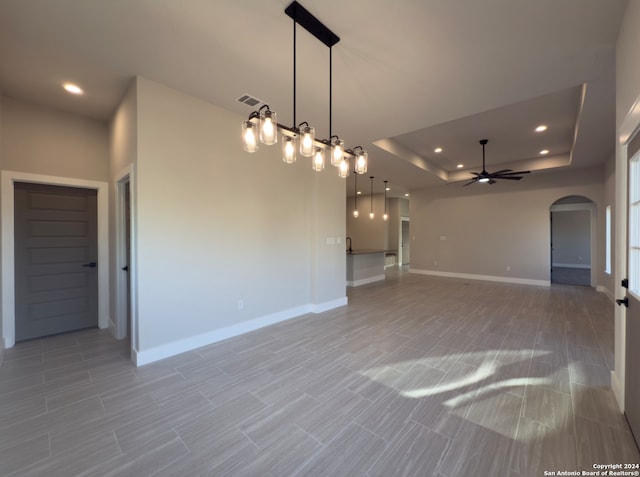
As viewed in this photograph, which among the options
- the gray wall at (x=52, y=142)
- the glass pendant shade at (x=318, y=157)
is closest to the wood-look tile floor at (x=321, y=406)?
the glass pendant shade at (x=318, y=157)

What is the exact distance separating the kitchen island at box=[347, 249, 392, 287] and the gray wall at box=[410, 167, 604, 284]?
2.06 m

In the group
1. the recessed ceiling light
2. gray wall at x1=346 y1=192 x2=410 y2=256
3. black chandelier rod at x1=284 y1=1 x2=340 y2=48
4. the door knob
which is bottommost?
the door knob

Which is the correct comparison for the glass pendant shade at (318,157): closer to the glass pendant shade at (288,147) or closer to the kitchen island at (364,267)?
the glass pendant shade at (288,147)

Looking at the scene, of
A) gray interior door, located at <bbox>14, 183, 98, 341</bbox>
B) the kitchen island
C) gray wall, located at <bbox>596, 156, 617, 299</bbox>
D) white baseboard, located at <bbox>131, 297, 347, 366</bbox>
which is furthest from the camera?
the kitchen island

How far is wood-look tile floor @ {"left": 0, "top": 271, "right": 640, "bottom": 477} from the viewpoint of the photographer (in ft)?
5.18

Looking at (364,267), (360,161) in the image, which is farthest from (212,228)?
(364,267)

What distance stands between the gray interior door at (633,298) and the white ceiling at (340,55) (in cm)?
116

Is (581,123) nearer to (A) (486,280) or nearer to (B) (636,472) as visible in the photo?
(B) (636,472)

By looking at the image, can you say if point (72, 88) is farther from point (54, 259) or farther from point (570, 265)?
point (570, 265)

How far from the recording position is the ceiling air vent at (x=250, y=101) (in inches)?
121

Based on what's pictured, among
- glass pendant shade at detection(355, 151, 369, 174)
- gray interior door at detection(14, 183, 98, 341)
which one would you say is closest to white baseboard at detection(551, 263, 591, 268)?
glass pendant shade at detection(355, 151, 369, 174)

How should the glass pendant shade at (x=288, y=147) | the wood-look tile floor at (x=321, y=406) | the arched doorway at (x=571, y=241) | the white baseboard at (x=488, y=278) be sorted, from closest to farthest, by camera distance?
the wood-look tile floor at (x=321, y=406) < the glass pendant shade at (x=288, y=147) < the white baseboard at (x=488, y=278) < the arched doorway at (x=571, y=241)

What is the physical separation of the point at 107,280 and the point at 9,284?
36.7 inches

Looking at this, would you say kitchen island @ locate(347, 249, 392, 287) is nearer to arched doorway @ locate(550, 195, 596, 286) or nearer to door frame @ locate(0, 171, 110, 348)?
door frame @ locate(0, 171, 110, 348)
